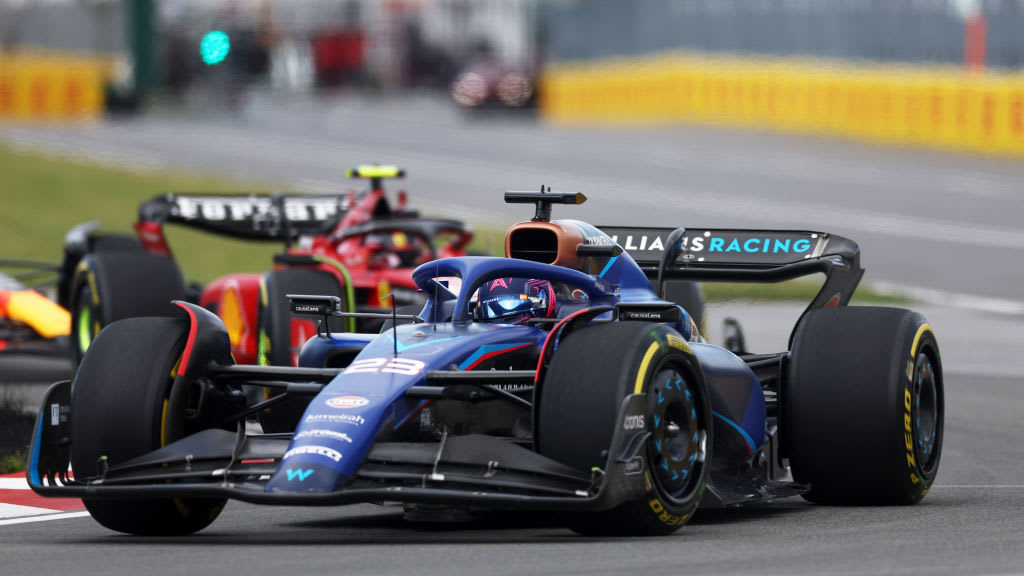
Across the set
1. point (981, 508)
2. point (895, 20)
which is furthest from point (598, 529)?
point (895, 20)

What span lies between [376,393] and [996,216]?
86.1 feet

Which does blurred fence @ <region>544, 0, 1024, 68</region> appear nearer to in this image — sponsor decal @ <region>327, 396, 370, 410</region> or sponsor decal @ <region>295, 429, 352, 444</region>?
sponsor decal @ <region>327, 396, 370, 410</region>

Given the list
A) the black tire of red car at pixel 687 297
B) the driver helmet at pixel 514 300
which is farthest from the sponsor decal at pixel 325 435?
the black tire of red car at pixel 687 297

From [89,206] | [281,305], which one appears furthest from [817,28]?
[281,305]

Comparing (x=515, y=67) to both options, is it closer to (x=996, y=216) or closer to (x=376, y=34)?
(x=376, y=34)

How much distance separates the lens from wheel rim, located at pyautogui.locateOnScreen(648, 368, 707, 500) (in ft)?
26.2

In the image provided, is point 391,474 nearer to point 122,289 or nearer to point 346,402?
point 346,402

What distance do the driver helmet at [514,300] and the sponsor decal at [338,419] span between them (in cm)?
137

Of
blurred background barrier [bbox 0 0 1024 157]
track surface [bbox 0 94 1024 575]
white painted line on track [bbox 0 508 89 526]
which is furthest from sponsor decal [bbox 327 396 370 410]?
blurred background barrier [bbox 0 0 1024 157]

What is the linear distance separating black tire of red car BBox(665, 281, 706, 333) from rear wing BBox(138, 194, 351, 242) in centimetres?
517

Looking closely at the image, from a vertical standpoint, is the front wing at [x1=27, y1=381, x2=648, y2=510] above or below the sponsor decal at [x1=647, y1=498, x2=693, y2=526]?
above

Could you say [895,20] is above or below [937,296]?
above

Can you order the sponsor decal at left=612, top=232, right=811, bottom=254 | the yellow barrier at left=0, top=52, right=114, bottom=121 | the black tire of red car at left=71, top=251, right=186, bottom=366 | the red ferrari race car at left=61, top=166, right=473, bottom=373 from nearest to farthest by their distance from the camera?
1. the sponsor decal at left=612, top=232, right=811, bottom=254
2. the red ferrari race car at left=61, top=166, right=473, bottom=373
3. the black tire of red car at left=71, top=251, right=186, bottom=366
4. the yellow barrier at left=0, top=52, right=114, bottom=121

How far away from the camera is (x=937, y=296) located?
23062mm
